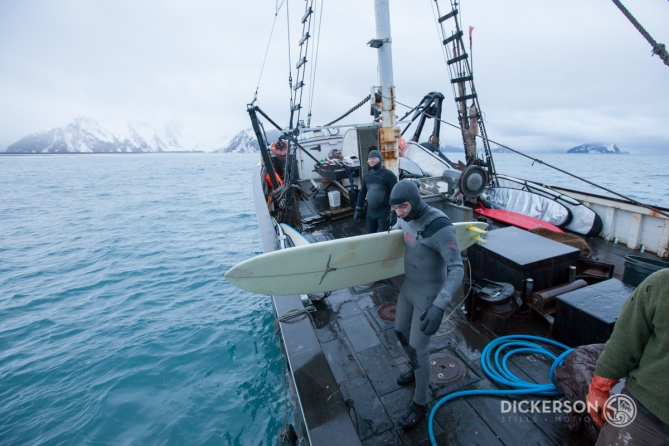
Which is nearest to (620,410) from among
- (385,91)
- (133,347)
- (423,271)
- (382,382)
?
(423,271)

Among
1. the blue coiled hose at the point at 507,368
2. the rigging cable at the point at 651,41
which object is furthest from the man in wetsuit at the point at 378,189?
the rigging cable at the point at 651,41

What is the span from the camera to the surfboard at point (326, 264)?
3.12 m

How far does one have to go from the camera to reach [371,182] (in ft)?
16.9

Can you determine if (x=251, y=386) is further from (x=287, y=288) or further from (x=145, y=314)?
(x=145, y=314)

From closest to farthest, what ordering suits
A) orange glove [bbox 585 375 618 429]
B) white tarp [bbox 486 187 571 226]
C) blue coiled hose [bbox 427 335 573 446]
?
orange glove [bbox 585 375 618 429]
blue coiled hose [bbox 427 335 573 446]
white tarp [bbox 486 187 571 226]

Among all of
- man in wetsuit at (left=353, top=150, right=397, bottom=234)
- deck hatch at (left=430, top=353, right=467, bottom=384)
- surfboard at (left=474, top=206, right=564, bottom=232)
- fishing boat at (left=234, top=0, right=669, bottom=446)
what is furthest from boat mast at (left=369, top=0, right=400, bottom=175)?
deck hatch at (left=430, top=353, right=467, bottom=384)

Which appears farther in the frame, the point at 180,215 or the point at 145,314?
the point at 180,215

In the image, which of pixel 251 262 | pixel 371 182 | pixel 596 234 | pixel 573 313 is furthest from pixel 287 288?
pixel 596 234

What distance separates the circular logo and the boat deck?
1073 mm

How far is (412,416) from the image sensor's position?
8.57 feet

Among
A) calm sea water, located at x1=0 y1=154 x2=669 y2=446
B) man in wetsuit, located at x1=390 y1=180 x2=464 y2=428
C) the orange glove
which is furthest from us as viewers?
calm sea water, located at x1=0 y1=154 x2=669 y2=446

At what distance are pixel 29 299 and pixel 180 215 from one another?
10.6m

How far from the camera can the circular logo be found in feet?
5.08

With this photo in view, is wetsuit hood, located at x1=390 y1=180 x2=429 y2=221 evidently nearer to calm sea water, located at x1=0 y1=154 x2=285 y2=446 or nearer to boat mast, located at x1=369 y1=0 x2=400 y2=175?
calm sea water, located at x1=0 y1=154 x2=285 y2=446
